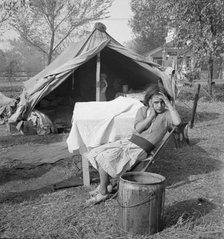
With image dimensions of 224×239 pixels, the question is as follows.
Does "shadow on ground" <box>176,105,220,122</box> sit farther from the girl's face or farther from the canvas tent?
the girl's face

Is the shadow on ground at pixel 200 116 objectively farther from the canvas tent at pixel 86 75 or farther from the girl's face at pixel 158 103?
the girl's face at pixel 158 103

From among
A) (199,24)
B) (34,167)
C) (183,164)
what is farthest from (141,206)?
(199,24)

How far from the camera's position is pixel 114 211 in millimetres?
3740

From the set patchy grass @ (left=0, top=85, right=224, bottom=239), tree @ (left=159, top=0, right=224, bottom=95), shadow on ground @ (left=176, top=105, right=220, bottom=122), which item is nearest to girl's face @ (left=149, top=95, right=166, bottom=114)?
patchy grass @ (left=0, top=85, right=224, bottom=239)

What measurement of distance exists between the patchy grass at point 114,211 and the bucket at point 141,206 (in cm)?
9

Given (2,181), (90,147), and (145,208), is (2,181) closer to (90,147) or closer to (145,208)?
(90,147)

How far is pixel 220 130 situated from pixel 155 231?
5.94 metres

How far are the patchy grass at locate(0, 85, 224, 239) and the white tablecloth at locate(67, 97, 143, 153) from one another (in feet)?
2.04

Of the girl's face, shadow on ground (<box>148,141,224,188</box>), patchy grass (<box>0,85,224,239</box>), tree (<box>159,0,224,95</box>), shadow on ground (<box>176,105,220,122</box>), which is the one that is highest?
tree (<box>159,0,224,95</box>)

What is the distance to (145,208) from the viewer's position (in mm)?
3141

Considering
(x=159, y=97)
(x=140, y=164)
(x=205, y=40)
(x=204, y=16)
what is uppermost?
(x=204, y=16)

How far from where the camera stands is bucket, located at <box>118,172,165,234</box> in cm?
312

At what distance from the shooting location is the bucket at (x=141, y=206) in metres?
3.12

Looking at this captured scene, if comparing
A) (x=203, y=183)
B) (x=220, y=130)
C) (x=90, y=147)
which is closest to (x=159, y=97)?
(x=90, y=147)
